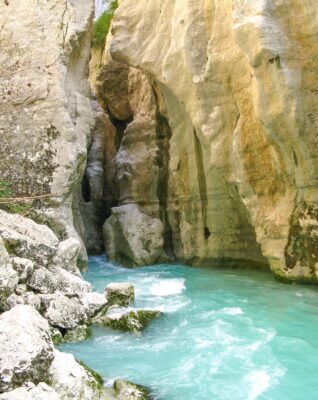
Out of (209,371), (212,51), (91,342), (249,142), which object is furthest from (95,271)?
(209,371)

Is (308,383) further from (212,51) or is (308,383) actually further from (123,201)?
(123,201)

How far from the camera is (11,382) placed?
132 inches

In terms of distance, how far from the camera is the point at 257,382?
4.17 m

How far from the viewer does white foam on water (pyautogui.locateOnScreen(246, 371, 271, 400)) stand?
393 centimetres

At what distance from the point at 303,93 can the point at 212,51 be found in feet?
8.68

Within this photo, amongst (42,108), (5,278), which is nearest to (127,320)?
(5,278)

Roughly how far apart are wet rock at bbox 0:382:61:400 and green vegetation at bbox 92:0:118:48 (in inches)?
748

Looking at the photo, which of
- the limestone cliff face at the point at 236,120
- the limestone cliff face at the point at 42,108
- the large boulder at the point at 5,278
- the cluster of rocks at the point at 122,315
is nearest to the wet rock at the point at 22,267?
the large boulder at the point at 5,278

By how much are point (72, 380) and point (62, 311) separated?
203cm

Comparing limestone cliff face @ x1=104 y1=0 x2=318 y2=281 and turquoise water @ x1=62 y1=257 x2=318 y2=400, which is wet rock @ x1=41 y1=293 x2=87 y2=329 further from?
limestone cliff face @ x1=104 y1=0 x2=318 y2=281

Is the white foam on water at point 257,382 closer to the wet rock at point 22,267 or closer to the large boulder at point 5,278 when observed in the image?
the large boulder at point 5,278

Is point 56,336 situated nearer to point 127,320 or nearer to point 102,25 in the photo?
point 127,320

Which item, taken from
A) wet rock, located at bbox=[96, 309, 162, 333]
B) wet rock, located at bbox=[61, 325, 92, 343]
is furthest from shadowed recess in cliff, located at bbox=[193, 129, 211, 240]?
wet rock, located at bbox=[61, 325, 92, 343]

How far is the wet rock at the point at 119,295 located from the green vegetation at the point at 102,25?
51.8ft
